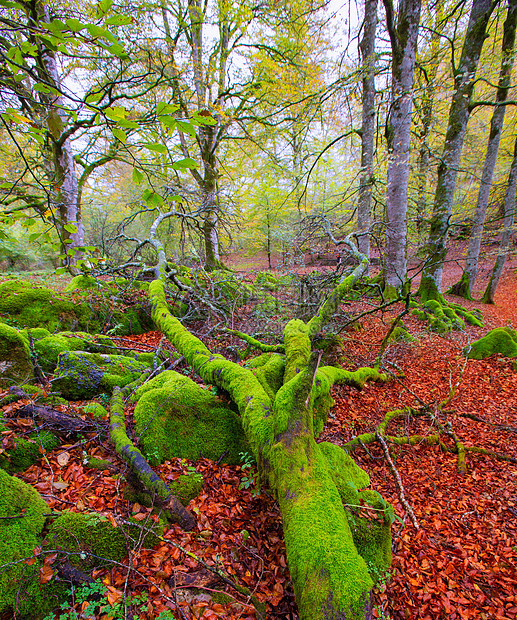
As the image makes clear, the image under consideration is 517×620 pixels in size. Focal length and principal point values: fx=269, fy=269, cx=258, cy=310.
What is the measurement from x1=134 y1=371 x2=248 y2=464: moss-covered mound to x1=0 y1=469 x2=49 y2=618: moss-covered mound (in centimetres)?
107

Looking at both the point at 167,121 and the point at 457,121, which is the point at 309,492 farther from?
the point at 457,121

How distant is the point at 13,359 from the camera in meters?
3.35

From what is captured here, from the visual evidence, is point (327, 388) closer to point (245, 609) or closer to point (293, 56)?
point (245, 609)

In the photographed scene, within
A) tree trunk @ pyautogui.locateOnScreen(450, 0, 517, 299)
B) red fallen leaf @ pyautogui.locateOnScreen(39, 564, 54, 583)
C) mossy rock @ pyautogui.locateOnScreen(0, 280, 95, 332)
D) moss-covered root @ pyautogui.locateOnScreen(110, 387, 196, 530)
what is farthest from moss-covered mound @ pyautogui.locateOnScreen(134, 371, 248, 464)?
tree trunk @ pyautogui.locateOnScreen(450, 0, 517, 299)

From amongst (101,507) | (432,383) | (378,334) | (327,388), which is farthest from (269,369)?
(378,334)

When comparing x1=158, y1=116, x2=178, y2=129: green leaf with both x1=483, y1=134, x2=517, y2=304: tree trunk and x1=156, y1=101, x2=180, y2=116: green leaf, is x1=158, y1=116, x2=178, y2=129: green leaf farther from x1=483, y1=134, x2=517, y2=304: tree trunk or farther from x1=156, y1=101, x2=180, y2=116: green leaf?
x1=483, y1=134, x2=517, y2=304: tree trunk

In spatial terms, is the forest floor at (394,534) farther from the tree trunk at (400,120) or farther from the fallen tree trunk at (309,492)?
the tree trunk at (400,120)

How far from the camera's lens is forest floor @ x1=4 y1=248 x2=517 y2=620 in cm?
200

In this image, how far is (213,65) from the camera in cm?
973

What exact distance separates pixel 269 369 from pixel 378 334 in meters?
4.95

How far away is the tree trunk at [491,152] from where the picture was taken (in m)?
8.54

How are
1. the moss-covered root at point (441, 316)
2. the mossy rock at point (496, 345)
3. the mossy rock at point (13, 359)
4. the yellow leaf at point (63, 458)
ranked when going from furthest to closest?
the moss-covered root at point (441, 316) → the mossy rock at point (496, 345) → the mossy rock at point (13, 359) → the yellow leaf at point (63, 458)

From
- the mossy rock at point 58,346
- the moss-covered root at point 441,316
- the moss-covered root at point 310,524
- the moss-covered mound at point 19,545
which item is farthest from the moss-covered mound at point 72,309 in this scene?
the moss-covered root at point 441,316

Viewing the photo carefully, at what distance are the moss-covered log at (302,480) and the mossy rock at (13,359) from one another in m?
1.79
